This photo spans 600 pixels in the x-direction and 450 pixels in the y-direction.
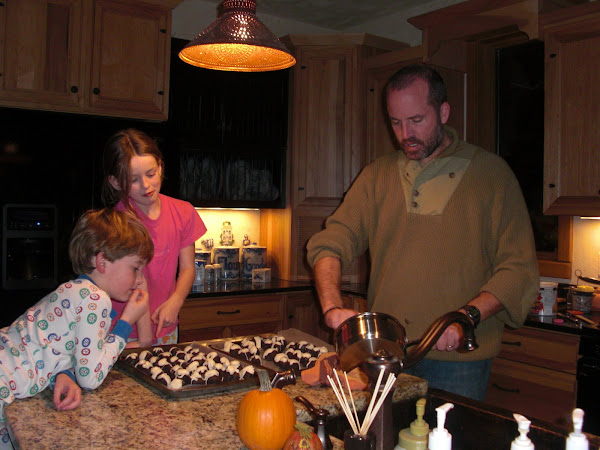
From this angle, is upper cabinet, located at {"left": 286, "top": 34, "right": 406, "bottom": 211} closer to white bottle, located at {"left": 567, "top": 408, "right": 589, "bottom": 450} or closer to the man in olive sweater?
the man in olive sweater

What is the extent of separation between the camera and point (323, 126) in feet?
13.3

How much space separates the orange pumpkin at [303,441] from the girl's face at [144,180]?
138cm

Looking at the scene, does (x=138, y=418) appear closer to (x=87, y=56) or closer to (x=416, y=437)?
(x=416, y=437)

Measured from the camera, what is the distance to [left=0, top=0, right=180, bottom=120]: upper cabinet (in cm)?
314

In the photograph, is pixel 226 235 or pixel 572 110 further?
pixel 226 235

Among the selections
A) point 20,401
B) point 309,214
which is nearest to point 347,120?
point 309,214

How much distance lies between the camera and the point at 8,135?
124 inches

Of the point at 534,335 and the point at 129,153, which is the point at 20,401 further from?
the point at 534,335

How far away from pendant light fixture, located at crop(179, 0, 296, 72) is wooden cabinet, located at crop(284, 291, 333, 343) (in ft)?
6.92

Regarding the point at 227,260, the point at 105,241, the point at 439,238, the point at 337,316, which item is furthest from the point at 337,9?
the point at 337,316

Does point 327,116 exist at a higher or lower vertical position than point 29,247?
higher

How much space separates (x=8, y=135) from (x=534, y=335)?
2.82 m

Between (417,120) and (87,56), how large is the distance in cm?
222

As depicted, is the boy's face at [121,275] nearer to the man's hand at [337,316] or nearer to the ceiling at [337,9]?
the man's hand at [337,316]
